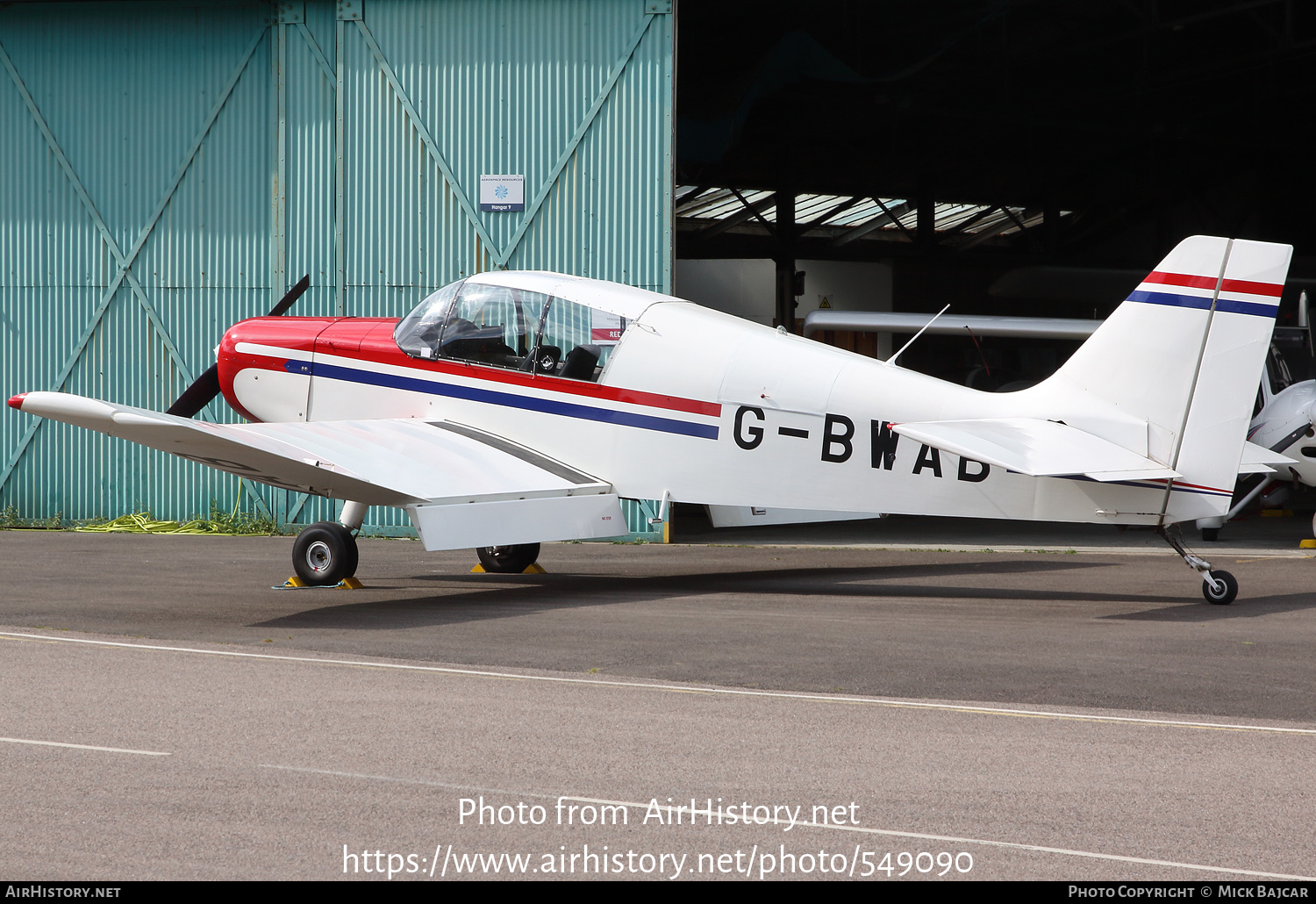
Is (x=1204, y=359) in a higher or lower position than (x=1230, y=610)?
higher

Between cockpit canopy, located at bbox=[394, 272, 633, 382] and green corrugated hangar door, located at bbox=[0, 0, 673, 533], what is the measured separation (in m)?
5.42

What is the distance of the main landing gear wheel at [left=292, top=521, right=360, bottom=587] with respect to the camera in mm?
9969

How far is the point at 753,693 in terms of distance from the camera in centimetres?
631

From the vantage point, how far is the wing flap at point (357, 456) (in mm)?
8086

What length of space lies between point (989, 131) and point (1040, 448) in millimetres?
25048

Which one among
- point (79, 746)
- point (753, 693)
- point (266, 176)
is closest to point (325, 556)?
point (753, 693)

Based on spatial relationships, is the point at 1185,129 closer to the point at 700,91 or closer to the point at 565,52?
the point at 700,91

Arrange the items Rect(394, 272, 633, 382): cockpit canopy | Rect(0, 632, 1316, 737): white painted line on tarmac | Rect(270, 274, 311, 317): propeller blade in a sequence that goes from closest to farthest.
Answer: Rect(0, 632, 1316, 737): white painted line on tarmac → Rect(394, 272, 633, 382): cockpit canopy → Rect(270, 274, 311, 317): propeller blade

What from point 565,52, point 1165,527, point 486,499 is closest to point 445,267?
point 565,52

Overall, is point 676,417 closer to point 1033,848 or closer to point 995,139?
point 1033,848

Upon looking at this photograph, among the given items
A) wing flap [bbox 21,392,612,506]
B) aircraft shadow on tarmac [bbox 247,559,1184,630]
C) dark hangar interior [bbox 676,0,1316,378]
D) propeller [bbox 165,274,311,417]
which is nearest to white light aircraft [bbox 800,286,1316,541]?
aircraft shadow on tarmac [bbox 247,559,1184,630]

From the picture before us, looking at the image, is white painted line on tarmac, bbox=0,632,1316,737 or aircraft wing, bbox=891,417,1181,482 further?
aircraft wing, bbox=891,417,1181,482

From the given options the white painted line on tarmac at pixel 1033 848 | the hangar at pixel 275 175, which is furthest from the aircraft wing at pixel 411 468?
the hangar at pixel 275 175

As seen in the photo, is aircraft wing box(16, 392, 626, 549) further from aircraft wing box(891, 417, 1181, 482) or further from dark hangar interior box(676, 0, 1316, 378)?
dark hangar interior box(676, 0, 1316, 378)
